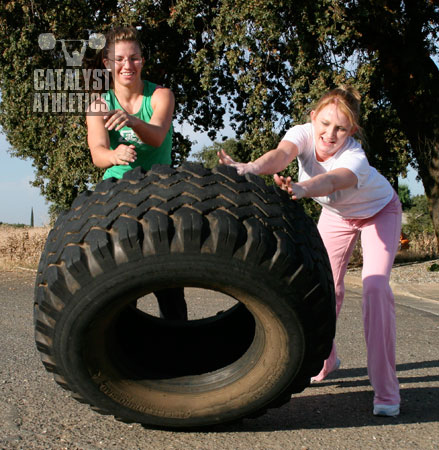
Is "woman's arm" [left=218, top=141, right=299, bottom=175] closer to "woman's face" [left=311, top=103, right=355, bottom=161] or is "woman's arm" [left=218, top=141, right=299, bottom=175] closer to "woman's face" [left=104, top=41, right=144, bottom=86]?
"woman's face" [left=311, top=103, right=355, bottom=161]

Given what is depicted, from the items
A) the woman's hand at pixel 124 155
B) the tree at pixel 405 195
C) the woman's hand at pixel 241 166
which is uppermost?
the tree at pixel 405 195

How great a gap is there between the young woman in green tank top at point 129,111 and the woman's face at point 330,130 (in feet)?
2.80

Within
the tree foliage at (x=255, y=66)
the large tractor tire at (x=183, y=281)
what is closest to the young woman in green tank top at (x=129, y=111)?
the large tractor tire at (x=183, y=281)

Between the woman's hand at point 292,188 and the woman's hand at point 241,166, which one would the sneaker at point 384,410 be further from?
the woman's hand at point 241,166

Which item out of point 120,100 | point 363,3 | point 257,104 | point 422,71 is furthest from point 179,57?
point 120,100

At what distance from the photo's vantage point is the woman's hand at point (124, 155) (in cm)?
304

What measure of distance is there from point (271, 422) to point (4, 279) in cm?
828

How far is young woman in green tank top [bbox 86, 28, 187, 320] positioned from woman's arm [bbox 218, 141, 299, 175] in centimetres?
49

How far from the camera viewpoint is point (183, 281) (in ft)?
7.75

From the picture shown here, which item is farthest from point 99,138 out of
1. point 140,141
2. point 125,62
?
point 125,62

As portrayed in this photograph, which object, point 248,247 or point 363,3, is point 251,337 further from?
point 363,3

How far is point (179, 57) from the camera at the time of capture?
13.4 meters

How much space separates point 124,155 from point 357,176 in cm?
121

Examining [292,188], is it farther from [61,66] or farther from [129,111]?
[61,66]
